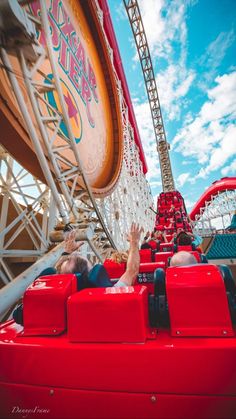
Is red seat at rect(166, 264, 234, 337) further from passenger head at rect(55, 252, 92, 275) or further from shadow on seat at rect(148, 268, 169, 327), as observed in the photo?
passenger head at rect(55, 252, 92, 275)

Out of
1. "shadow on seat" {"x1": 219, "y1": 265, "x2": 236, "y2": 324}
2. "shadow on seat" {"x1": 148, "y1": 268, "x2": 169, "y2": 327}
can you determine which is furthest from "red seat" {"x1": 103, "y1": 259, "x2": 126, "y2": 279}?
"shadow on seat" {"x1": 219, "y1": 265, "x2": 236, "y2": 324}

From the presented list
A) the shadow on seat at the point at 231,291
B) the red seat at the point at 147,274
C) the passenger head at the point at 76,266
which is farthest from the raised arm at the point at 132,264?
the red seat at the point at 147,274

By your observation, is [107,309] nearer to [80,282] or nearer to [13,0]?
[80,282]

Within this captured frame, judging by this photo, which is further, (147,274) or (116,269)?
(116,269)

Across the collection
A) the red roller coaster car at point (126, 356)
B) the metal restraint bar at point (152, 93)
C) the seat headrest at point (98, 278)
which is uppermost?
the metal restraint bar at point (152, 93)

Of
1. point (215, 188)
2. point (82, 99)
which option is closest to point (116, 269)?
point (82, 99)

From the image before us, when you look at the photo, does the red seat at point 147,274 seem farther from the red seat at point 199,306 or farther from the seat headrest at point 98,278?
the red seat at point 199,306

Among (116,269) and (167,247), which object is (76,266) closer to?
(116,269)

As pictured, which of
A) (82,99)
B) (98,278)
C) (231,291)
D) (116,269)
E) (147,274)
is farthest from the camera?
(82,99)

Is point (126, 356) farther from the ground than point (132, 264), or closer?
closer

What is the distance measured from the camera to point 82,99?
14.3 feet

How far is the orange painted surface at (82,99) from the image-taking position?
2.55 metres

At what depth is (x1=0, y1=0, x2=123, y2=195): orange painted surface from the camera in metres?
2.55

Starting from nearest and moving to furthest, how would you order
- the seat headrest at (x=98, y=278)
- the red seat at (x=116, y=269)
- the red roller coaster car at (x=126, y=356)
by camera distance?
the red roller coaster car at (x=126, y=356), the seat headrest at (x=98, y=278), the red seat at (x=116, y=269)
